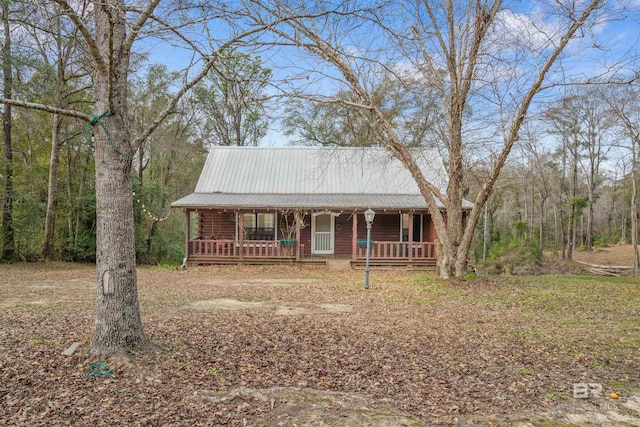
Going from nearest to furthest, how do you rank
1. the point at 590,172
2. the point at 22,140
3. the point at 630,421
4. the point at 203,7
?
the point at 630,421, the point at 203,7, the point at 22,140, the point at 590,172

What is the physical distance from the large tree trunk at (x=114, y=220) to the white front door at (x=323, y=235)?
45.7 feet

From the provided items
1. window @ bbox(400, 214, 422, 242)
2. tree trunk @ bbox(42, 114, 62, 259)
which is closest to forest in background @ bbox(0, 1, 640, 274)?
tree trunk @ bbox(42, 114, 62, 259)

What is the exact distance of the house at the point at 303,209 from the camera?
656 inches

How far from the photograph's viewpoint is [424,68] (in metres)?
12.6

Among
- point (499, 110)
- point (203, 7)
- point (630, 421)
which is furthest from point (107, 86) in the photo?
point (499, 110)

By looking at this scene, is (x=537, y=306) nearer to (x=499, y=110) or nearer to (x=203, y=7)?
(x=499, y=110)

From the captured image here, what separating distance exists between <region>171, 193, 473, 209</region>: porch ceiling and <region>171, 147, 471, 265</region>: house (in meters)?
0.04

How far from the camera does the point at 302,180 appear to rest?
19.3 metres

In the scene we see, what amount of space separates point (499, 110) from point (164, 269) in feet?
43.9

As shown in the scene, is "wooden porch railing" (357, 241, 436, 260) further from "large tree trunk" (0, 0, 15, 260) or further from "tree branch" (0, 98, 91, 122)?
"large tree trunk" (0, 0, 15, 260)

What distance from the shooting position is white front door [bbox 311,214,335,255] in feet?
60.5

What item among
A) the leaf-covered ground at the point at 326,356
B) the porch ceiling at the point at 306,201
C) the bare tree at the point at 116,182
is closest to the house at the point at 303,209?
the porch ceiling at the point at 306,201

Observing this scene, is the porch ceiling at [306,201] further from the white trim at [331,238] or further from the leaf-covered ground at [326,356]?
the leaf-covered ground at [326,356]

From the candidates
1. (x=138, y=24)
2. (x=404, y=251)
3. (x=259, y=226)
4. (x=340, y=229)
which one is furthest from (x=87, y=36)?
(x=340, y=229)
